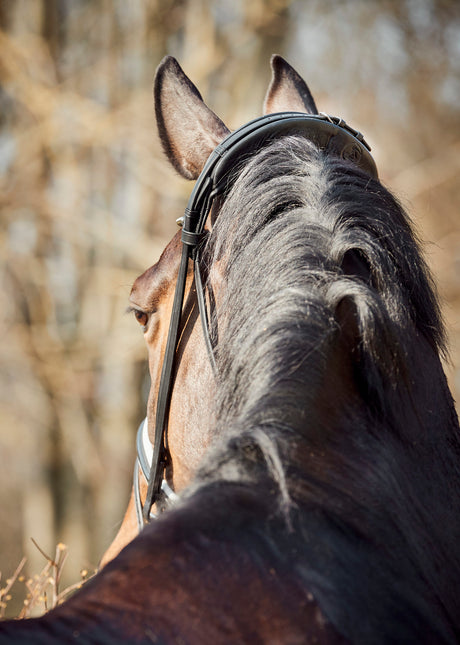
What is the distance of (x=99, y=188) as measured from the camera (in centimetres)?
1072

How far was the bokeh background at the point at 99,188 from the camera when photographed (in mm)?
9844

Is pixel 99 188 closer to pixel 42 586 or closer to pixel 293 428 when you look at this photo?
pixel 42 586

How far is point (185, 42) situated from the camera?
33.4ft

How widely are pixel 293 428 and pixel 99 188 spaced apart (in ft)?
33.9

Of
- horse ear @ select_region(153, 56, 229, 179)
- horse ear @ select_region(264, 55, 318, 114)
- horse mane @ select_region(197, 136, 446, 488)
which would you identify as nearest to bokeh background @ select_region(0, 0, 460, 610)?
horse ear @ select_region(264, 55, 318, 114)

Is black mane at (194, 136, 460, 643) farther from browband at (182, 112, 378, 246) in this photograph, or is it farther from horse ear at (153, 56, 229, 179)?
horse ear at (153, 56, 229, 179)

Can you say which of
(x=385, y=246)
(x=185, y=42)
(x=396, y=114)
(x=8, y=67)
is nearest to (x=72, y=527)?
(x=8, y=67)

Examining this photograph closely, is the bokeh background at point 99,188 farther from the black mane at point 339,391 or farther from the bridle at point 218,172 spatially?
the black mane at point 339,391

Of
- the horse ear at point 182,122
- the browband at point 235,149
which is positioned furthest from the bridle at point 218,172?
the horse ear at point 182,122

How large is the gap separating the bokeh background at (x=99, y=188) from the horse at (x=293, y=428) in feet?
25.4

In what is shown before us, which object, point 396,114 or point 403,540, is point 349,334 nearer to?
point 403,540

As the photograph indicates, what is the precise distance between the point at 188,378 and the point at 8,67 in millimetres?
9766

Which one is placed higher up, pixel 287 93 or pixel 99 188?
pixel 99 188

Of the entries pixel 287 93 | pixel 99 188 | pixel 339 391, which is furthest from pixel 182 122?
pixel 99 188
